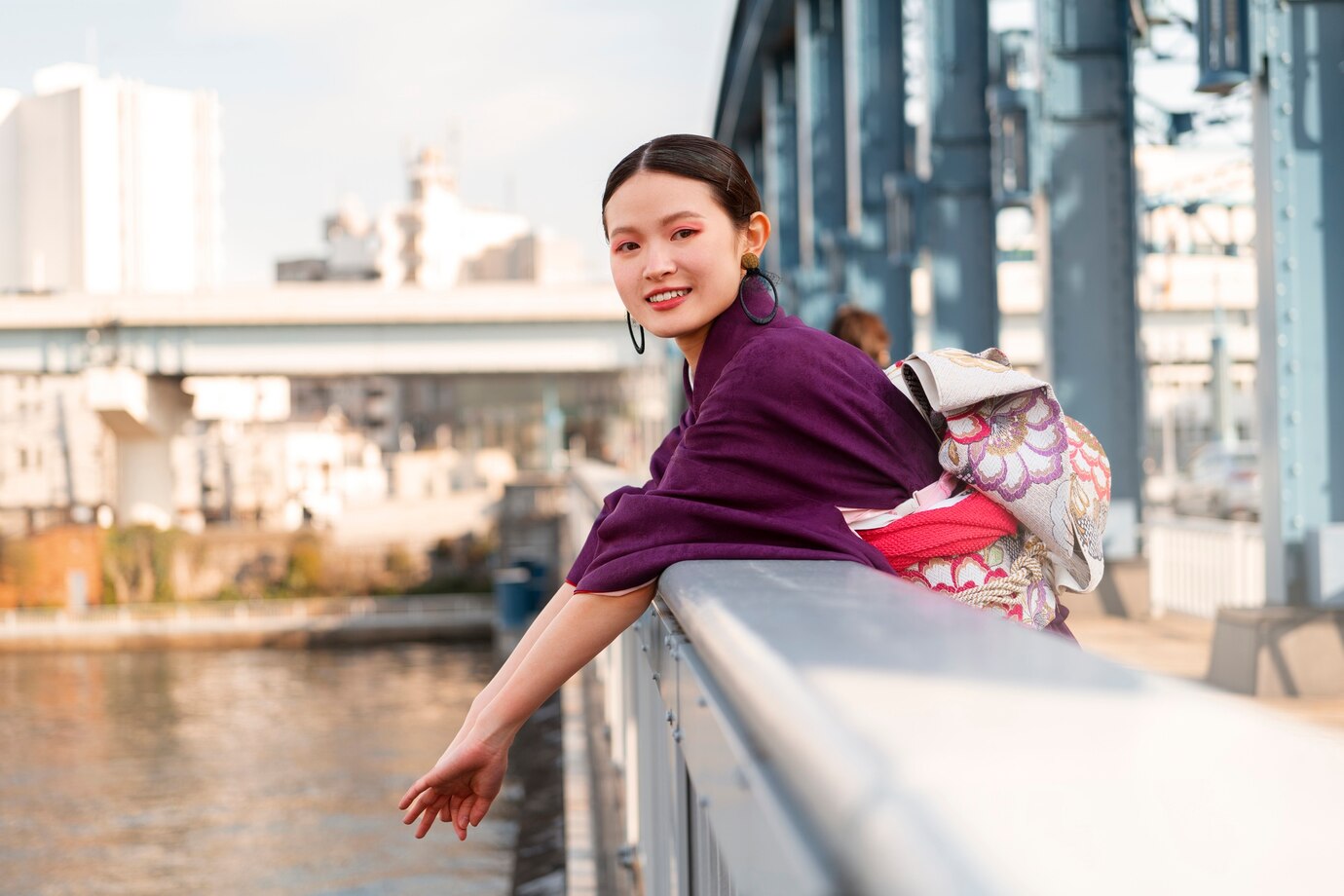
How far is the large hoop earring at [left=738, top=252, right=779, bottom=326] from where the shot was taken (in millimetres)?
1898

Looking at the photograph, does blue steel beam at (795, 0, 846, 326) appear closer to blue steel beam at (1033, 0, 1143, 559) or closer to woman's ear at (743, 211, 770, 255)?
blue steel beam at (1033, 0, 1143, 559)

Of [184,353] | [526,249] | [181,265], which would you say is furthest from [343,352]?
[526,249]

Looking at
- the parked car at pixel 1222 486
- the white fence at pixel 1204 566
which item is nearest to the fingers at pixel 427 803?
the white fence at pixel 1204 566

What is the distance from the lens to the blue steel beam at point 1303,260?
19.5 feet

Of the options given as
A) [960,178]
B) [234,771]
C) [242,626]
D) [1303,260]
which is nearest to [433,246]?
[242,626]

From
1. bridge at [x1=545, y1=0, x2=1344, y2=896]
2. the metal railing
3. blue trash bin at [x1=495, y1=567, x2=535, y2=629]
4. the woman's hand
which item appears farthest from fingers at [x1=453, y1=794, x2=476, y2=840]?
blue trash bin at [x1=495, y1=567, x2=535, y2=629]

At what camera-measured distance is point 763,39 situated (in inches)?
883

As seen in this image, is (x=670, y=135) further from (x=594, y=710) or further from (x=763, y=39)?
(x=763, y=39)

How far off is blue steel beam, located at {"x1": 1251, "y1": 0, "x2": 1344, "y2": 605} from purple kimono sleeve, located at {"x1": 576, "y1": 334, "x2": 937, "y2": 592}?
476cm

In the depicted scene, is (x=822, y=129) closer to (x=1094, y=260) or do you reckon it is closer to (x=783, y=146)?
(x=783, y=146)

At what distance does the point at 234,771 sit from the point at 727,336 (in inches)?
992

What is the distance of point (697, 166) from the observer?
1895 mm

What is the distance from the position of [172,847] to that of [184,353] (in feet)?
49.4

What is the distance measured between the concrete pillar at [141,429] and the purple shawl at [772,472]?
3335cm
